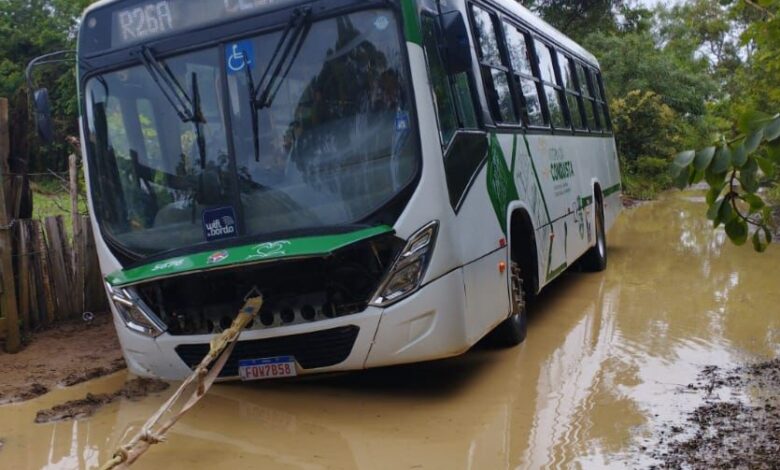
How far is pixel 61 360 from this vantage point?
6.71 metres

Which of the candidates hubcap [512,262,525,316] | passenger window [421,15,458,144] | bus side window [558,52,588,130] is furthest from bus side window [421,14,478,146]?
bus side window [558,52,588,130]

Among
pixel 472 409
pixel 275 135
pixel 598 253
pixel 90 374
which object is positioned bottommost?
pixel 472 409

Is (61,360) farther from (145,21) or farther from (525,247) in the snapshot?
(525,247)

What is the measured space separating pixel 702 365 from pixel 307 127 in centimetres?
355

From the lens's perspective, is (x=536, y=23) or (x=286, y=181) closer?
(x=286, y=181)

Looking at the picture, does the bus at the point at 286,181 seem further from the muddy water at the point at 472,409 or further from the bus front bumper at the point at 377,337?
the muddy water at the point at 472,409

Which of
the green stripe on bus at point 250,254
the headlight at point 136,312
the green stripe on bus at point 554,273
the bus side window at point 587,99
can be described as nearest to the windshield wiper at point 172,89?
the green stripe on bus at point 250,254

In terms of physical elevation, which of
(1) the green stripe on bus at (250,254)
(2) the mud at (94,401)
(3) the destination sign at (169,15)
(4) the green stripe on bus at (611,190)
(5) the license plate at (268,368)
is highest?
(3) the destination sign at (169,15)

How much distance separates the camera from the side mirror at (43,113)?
5.62 meters

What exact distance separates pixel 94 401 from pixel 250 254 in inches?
73.8

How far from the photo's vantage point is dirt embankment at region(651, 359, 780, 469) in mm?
4316

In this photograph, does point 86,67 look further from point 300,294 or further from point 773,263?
point 773,263

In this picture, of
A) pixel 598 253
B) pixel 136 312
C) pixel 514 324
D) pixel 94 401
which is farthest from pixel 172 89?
pixel 598 253

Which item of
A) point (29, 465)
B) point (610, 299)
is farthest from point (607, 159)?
point (29, 465)
